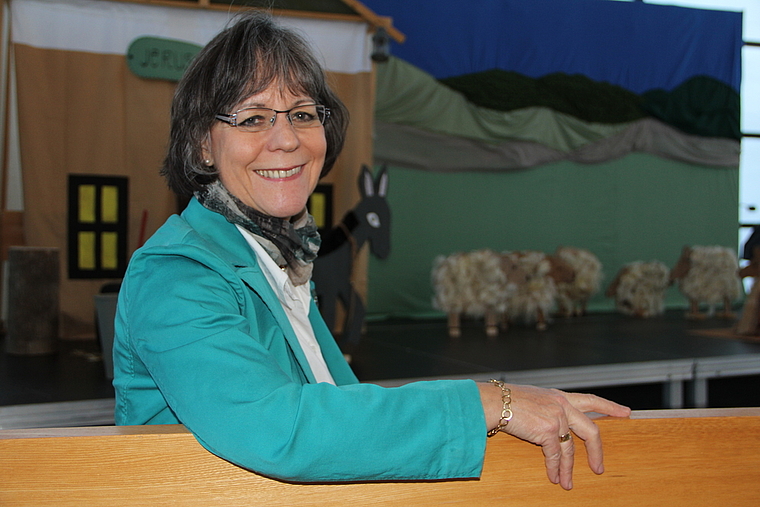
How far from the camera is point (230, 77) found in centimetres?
100

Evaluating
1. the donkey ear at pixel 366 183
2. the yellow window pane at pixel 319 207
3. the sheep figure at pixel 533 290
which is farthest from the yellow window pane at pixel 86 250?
the sheep figure at pixel 533 290

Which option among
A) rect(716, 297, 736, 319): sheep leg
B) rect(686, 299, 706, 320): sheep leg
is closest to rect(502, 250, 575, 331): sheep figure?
rect(686, 299, 706, 320): sheep leg

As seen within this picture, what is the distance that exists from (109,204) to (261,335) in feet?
11.6

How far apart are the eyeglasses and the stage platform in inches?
62.5

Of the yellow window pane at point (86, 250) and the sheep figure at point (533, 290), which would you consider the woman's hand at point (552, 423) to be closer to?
the sheep figure at point (533, 290)

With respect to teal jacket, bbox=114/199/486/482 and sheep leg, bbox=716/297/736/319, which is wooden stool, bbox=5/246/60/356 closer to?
teal jacket, bbox=114/199/486/482

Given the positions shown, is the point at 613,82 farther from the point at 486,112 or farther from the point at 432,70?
the point at 432,70

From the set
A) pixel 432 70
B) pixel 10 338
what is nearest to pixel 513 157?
pixel 432 70

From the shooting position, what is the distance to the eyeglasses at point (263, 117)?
3.37ft

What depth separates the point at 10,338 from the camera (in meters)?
3.23

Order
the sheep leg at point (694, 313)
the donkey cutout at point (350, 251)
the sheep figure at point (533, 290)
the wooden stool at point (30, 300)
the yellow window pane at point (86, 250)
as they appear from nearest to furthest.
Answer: the wooden stool at point (30, 300), the donkey cutout at point (350, 251), the yellow window pane at point (86, 250), the sheep figure at point (533, 290), the sheep leg at point (694, 313)

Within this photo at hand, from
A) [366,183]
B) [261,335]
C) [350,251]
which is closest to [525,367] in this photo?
[350,251]

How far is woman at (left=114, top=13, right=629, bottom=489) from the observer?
2.37 ft

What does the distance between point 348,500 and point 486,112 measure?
17.5ft
